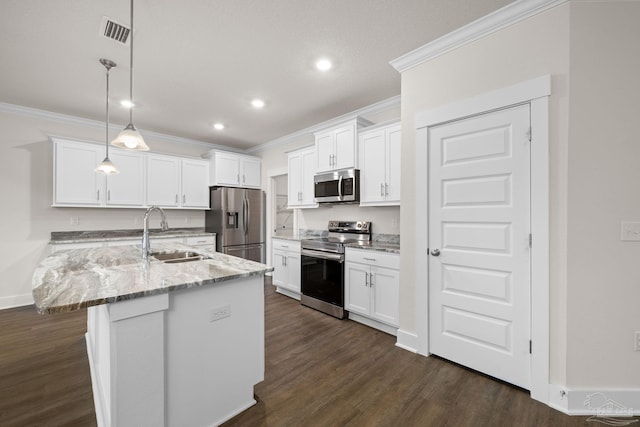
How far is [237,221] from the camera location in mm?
4988

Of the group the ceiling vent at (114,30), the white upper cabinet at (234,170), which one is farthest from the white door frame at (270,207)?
the ceiling vent at (114,30)

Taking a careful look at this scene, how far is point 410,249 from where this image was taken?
2.48 meters

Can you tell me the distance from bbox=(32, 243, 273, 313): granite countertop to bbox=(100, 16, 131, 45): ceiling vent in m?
1.77

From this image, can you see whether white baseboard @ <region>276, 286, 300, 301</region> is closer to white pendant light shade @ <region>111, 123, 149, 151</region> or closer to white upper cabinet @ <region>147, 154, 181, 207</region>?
white upper cabinet @ <region>147, 154, 181, 207</region>

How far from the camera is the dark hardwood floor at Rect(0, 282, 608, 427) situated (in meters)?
1.65

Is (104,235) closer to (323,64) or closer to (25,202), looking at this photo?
(25,202)

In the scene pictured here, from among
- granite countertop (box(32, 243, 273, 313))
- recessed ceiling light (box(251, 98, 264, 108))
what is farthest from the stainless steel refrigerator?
granite countertop (box(32, 243, 273, 313))

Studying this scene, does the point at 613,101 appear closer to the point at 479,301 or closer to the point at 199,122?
the point at 479,301

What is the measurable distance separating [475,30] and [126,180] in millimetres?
4807

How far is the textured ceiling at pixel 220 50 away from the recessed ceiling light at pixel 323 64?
0.07 metres

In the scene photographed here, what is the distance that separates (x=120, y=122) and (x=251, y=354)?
14.4 feet

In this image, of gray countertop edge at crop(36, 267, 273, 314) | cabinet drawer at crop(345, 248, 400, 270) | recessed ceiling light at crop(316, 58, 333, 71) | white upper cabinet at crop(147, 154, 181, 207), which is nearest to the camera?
gray countertop edge at crop(36, 267, 273, 314)

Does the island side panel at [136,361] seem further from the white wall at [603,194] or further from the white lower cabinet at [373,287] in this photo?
the white wall at [603,194]

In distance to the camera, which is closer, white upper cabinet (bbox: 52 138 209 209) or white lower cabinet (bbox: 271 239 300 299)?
white upper cabinet (bbox: 52 138 209 209)
